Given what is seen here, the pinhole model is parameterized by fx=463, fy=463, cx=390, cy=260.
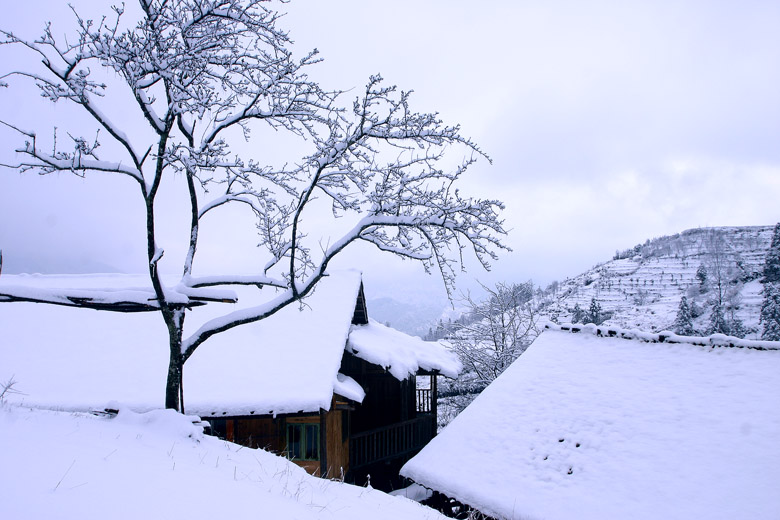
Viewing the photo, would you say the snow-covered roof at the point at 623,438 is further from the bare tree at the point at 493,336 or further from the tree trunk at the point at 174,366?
the bare tree at the point at 493,336

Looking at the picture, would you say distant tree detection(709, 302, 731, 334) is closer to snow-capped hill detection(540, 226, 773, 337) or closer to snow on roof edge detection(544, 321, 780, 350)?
snow-capped hill detection(540, 226, 773, 337)

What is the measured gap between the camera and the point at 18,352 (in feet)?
42.9

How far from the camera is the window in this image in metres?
12.3

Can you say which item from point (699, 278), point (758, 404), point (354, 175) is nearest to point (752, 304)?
point (699, 278)

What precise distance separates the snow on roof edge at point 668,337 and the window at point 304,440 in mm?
6943

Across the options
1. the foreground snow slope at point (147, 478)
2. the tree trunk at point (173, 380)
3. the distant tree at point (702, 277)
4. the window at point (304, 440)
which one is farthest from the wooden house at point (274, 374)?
the distant tree at point (702, 277)

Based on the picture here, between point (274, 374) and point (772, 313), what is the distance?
45642 mm

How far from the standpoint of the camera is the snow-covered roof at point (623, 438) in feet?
22.3

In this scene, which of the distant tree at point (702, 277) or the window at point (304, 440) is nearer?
the window at point (304, 440)

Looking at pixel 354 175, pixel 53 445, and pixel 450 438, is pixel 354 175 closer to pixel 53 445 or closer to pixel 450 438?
pixel 53 445

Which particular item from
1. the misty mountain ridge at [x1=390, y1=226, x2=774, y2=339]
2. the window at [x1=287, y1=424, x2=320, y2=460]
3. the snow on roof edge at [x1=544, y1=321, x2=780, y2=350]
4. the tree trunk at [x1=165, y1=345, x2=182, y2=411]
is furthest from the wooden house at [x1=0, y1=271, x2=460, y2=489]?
the misty mountain ridge at [x1=390, y1=226, x2=774, y2=339]

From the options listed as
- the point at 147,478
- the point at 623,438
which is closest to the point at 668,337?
the point at 623,438

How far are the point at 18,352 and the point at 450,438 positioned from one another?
40.2 ft

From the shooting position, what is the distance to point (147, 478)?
3.49 m
